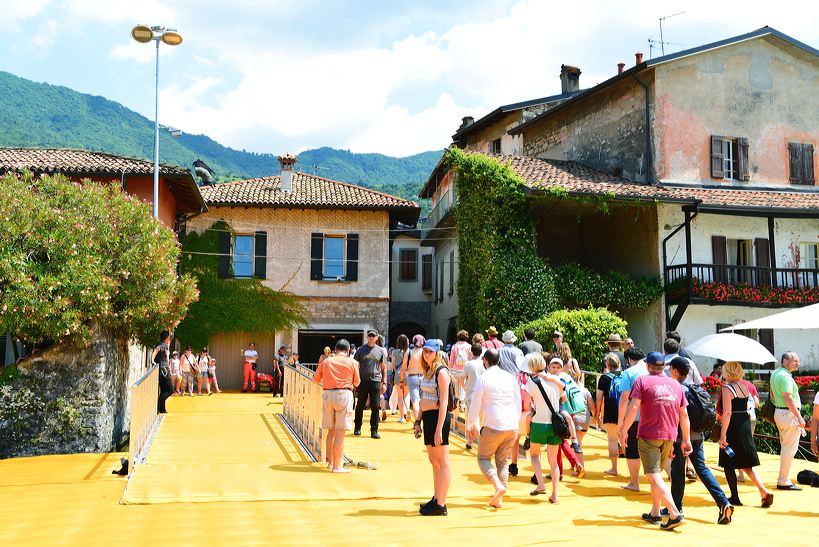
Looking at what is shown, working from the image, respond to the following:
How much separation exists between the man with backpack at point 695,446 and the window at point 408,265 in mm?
27419

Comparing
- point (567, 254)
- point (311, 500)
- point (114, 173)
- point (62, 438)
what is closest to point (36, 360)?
point (62, 438)

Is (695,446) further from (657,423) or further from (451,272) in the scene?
(451,272)

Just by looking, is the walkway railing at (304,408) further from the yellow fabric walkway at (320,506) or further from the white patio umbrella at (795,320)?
the white patio umbrella at (795,320)

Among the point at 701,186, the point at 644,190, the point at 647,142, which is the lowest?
the point at 644,190

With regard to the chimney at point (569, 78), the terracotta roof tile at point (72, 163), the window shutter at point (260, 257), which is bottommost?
the window shutter at point (260, 257)

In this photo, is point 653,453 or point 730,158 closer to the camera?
point 653,453

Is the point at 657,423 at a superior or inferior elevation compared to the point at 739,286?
inferior

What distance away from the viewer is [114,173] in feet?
76.2

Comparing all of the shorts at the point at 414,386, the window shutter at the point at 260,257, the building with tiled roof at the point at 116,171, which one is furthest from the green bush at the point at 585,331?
the window shutter at the point at 260,257

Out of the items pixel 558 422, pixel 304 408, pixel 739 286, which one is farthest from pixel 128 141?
pixel 558 422

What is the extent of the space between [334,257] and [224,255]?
4.06 m

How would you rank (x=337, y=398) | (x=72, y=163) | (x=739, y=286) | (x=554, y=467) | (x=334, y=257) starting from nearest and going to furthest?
(x=554, y=467) < (x=337, y=398) < (x=739, y=286) < (x=72, y=163) < (x=334, y=257)

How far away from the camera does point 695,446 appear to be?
26.5ft

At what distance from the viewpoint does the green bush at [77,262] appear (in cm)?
1259
